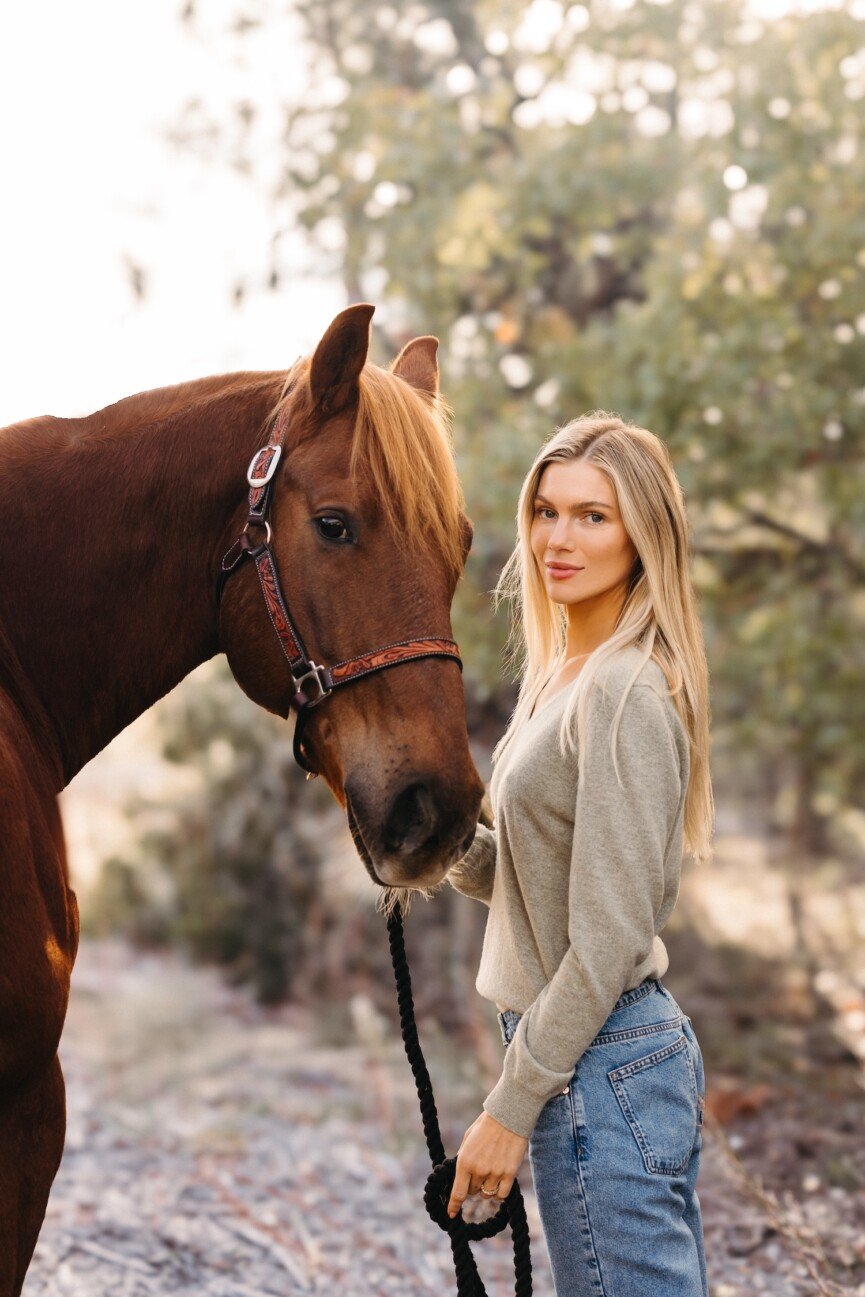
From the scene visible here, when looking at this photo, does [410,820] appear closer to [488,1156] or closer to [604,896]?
[604,896]

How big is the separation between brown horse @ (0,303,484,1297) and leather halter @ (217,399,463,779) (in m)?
0.02

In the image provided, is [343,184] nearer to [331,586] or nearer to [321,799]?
[321,799]

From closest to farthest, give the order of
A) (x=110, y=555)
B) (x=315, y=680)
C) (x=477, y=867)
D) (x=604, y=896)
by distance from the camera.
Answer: (x=604, y=896) → (x=315, y=680) → (x=110, y=555) → (x=477, y=867)

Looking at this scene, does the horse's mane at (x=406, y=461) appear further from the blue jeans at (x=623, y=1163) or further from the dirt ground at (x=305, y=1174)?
the dirt ground at (x=305, y=1174)

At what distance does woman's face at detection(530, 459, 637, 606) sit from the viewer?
1899 mm

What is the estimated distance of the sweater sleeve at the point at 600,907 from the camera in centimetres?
166

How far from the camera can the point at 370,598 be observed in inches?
73.5

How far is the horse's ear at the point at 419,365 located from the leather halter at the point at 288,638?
42cm

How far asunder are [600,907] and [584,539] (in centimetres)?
61

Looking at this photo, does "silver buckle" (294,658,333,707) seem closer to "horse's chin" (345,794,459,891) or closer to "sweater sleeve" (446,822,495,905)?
"horse's chin" (345,794,459,891)

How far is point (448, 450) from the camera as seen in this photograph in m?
2.03

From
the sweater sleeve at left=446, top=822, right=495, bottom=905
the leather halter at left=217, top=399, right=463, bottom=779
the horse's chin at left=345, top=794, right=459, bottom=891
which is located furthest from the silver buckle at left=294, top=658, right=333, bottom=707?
the sweater sleeve at left=446, top=822, right=495, bottom=905

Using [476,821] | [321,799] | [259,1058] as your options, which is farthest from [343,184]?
[476,821]

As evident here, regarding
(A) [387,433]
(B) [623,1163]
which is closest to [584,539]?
(A) [387,433]
